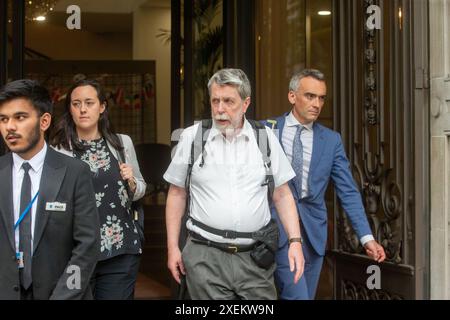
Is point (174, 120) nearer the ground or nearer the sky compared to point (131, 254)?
nearer the sky

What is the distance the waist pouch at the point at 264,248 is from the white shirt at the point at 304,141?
75cm

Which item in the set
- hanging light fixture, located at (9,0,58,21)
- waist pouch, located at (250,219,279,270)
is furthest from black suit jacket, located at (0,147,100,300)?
hanging light fixture, located at (9,0,58,21)

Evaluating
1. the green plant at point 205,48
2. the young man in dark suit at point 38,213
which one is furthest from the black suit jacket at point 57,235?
the green plant at point 205,48

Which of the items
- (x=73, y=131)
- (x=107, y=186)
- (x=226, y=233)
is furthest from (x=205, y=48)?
(x=226, y=233)

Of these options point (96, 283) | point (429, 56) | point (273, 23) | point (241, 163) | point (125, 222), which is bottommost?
point (96, 283)

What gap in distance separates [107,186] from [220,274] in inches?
38.8

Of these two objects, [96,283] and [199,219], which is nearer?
[199,219]

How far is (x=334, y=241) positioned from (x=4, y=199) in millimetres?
3256

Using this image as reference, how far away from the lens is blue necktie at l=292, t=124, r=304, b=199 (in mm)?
5160

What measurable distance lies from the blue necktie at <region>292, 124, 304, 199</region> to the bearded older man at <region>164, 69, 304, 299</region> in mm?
A: 581

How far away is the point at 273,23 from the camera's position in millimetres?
7199

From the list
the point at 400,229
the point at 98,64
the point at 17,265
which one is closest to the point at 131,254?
the point at 17,265

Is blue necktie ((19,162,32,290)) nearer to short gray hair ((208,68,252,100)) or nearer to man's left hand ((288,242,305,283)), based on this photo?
short gray hair ((208,68,252,100))

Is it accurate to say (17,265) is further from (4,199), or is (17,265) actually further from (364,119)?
(364,119)
